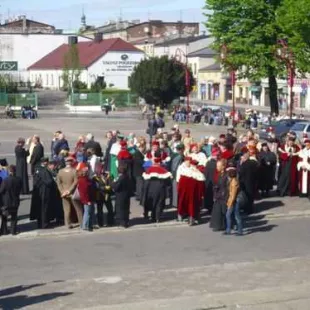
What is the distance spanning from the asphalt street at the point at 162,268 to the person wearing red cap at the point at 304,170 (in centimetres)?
86

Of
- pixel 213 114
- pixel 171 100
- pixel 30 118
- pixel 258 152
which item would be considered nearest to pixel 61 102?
pixel 171 100

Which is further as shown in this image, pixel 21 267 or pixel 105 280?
pixel 21 267

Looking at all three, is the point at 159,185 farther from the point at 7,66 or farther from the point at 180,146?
the point at 7,66

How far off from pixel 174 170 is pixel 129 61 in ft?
302

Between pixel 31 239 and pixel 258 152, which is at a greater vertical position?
pixel 258 152

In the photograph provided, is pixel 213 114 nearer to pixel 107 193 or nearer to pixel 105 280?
pixel 107 193

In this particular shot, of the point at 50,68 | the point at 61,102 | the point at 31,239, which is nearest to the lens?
the point at 31,239

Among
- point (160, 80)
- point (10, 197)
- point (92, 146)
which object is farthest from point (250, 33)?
point (10, 197)

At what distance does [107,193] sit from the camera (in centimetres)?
1767

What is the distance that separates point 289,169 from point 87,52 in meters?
96.0

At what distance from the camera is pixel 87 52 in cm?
11538

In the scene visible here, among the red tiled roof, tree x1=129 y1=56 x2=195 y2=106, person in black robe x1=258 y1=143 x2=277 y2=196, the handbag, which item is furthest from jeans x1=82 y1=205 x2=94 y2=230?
the red tiled roof

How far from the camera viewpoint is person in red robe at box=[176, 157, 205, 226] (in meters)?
17.6

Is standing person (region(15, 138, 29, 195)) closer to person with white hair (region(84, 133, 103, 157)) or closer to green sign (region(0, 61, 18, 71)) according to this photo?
person with white hair (region(84, 133, 103, 157))
